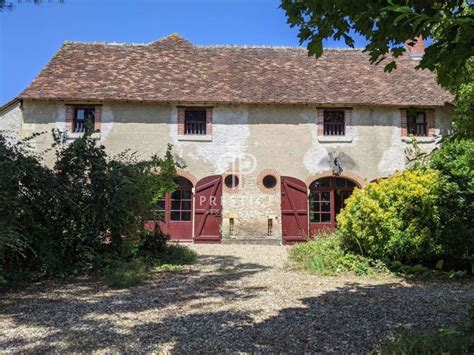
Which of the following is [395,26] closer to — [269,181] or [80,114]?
[269,181]

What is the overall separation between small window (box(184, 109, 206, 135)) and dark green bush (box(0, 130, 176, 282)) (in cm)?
484

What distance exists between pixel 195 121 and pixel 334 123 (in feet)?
15.4

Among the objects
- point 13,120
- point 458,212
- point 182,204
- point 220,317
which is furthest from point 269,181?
point 220,317

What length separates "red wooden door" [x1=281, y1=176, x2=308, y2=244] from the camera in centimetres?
1330

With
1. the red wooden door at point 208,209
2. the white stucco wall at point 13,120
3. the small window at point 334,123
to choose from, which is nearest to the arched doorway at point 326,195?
the small window at point 334,123

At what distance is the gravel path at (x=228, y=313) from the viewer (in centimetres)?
382

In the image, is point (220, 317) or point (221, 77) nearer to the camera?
point (220, 317)

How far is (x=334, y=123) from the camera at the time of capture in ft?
45.6

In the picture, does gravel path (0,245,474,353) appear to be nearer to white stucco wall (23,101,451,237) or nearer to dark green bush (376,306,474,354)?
dark green bush (376,306,474,354)

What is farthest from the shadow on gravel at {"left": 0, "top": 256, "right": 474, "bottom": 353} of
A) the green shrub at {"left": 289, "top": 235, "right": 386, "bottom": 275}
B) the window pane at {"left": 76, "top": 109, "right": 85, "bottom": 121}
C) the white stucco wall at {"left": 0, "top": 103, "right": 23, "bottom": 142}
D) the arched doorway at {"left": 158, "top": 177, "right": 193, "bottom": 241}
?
the white stucco wall at {"left": 0, "top": 103, "right": 23, "bottom": 142}

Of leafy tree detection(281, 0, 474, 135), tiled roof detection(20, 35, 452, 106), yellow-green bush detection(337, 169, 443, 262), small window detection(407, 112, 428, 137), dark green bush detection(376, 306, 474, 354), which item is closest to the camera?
leafy tree detection(281, 0, 474, 135)

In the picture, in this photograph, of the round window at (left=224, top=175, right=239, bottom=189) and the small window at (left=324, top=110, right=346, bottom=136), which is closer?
the round window at (left=224, top=175, right=239, bottom=189)

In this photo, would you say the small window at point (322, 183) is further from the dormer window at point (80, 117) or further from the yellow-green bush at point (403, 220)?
the dormer window at point (80, 117)

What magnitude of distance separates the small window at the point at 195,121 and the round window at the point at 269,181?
2.57m
